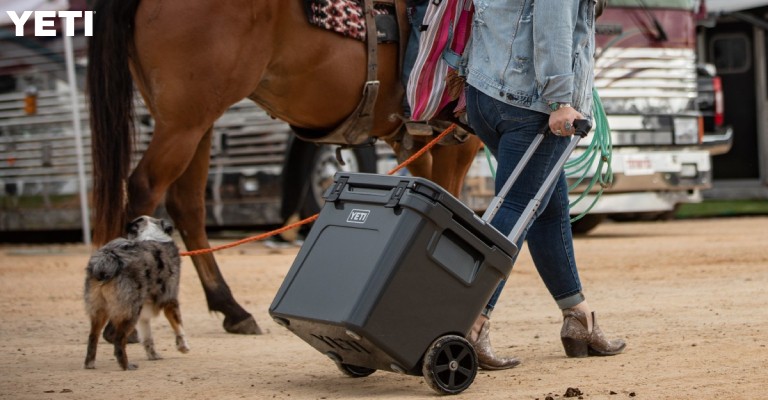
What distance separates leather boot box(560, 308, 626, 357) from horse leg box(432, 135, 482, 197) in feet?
5.54

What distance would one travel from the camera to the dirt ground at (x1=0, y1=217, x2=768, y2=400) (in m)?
5.30

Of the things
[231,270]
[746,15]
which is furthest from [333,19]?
[746,15]

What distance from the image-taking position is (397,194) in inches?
195

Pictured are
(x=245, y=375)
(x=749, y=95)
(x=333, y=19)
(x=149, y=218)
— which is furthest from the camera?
(x=749, y=95)

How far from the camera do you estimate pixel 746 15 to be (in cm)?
1694

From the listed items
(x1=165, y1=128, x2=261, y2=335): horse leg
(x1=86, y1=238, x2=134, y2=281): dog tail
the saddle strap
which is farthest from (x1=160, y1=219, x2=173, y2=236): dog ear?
the saddle strap

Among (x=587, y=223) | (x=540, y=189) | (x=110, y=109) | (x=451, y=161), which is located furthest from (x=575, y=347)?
(x=587, y=223)

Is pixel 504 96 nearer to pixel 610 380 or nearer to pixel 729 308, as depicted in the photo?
pixel 610 380

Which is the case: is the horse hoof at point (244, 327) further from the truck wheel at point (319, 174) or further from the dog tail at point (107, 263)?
the truck wheel at point (319, 174)

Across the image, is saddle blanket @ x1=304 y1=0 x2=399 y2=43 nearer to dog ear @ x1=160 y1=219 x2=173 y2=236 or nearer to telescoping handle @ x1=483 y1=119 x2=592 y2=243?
dog ear @ x1=160 y1=219 x2=173 y2=236

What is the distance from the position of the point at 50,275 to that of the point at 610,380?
21.7 feet

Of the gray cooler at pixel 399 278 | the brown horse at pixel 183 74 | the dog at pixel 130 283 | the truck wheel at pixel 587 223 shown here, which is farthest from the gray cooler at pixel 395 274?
the truck wheel at pixel 587 223

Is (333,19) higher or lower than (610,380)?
higher

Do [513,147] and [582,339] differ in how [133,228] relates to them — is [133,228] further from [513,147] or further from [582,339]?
[582,339]
